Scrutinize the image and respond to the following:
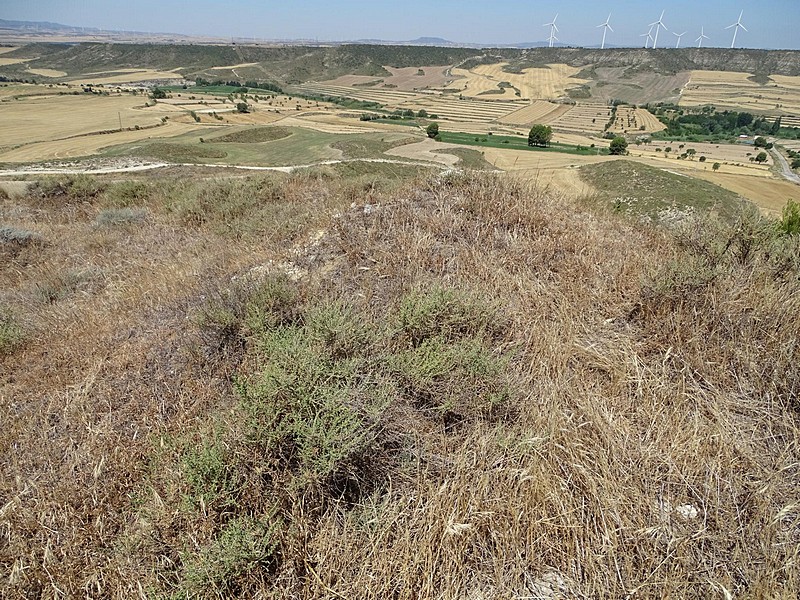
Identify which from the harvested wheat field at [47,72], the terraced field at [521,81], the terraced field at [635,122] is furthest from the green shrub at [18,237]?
the harvested wheat field at [47,72]

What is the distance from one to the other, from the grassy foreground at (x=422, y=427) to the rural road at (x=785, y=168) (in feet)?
195

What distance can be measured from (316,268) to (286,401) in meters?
2.66

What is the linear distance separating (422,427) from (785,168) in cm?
7891

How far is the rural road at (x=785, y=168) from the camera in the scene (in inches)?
1966

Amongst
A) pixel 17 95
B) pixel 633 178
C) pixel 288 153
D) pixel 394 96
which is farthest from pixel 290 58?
pixel 633 178

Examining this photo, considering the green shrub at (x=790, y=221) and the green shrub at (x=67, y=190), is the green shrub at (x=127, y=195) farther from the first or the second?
the green shrub at (x=790, y=221)

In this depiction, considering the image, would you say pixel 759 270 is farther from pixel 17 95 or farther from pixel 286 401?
pixel 17 95

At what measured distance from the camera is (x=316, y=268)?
486 centimetres

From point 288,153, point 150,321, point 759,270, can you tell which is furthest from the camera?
point 288,153

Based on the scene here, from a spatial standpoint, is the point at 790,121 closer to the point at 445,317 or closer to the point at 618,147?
the point at 618,147

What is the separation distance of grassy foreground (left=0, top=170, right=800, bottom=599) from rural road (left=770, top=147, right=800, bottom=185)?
59.4m

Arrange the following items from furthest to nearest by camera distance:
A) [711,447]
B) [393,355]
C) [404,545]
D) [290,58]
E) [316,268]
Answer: [290,58], [316,268], [393,355], [711,447], [404,545]

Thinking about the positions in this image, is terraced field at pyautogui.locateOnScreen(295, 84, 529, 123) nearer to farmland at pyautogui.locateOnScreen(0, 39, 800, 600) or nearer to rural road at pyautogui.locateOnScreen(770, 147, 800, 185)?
rural road at pyautogui.locateOnScreen(770, 147, 800, 185)

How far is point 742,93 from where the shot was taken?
5276 inches
